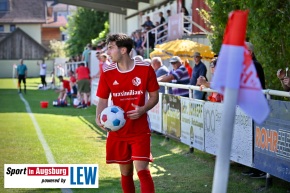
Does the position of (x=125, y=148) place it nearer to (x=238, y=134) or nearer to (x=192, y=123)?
(x=238, y=134)

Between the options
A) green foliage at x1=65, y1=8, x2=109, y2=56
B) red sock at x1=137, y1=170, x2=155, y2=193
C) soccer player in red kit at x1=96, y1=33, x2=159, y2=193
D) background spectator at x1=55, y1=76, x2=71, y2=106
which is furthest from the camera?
green foliage at x1=65, y1=8, x2=109, y2=56

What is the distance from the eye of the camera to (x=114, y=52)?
8180mm

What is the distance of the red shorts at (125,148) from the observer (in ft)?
26.9

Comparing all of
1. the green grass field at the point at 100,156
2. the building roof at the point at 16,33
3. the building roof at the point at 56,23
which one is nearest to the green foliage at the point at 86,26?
the building roof at the point at 16,33

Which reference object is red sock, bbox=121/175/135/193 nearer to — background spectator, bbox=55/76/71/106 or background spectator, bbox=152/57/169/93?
background spectator, bbox=152/57/169/93

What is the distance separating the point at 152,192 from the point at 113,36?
1705mm

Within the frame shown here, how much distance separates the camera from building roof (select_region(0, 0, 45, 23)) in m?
113

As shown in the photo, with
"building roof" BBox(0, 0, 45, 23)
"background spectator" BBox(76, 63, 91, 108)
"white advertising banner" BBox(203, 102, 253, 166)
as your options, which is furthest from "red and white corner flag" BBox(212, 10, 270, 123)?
"building roof" BBox(0, 0, 45, 23)

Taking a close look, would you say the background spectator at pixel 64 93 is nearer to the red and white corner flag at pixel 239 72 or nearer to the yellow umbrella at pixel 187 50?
the yellow umbrella at pixel 187 50

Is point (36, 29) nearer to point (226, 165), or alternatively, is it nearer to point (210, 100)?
point (210, 100)

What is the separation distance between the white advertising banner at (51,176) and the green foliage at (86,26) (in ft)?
238

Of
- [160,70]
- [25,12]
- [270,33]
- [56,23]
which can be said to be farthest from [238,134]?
[56,23]

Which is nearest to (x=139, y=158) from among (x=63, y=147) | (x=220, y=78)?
(x=220, y=78)

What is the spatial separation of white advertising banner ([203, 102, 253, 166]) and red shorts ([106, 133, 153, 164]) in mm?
2858
